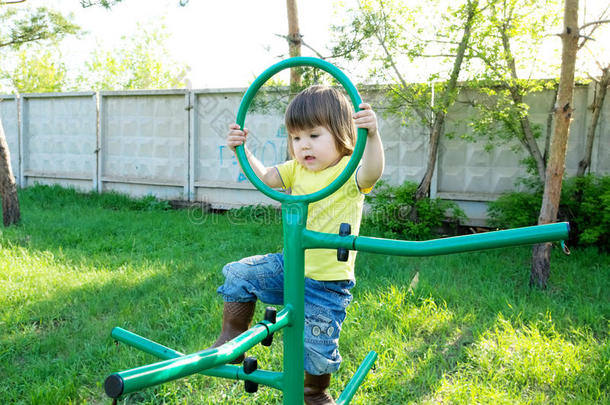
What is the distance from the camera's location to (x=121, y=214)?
20.9 feet

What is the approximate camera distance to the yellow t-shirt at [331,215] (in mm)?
1521

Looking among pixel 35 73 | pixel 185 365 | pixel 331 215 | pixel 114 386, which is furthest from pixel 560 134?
pixel 35 73

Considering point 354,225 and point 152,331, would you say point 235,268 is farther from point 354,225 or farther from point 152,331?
point 152,331

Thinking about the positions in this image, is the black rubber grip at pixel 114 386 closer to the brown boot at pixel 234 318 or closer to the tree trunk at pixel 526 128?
the brown boot at pixel 234 318

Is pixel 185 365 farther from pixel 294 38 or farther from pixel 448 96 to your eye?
pixel 294 38

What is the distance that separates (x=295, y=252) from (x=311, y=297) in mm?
367

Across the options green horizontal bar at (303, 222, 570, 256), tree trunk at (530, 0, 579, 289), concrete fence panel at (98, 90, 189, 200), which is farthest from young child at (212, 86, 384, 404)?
concrete fence panel at (98, 90, 189, 200)

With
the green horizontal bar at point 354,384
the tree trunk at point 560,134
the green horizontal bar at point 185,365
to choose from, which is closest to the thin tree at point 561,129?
the tree trunk at point 560,134

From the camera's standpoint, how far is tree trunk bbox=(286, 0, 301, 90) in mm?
4918

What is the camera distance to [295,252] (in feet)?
4.01

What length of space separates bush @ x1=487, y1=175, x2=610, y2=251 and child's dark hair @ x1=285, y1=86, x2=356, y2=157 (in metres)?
3.43

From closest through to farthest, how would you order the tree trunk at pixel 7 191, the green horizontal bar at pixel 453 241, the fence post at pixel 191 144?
the green horizontal bar at pixel 453 241 → the tree trunk at pixel 7 191 → the fence post at pixel 191 144

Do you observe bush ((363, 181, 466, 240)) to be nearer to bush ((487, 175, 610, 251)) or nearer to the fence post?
bush ((487, 175, 610, 251))

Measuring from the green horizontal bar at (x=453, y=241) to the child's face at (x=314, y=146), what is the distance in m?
0.35
